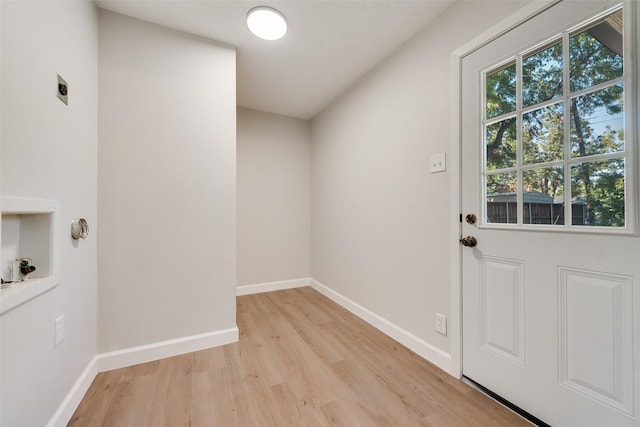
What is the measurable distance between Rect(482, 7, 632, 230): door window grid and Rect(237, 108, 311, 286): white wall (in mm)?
2404

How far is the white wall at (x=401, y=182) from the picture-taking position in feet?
5.32

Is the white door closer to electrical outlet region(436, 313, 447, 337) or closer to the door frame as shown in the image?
the door frame

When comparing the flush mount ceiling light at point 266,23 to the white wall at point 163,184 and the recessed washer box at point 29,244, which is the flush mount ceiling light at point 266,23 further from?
the recessed washer box at point 29,244

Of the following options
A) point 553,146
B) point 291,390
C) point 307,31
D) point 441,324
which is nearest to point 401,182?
point 553,146

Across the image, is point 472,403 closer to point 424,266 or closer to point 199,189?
point 424,266

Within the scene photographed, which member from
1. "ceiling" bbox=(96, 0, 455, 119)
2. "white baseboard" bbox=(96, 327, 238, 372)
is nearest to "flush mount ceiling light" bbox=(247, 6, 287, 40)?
"ceiling" bbox=(96, 0, 455, 119)

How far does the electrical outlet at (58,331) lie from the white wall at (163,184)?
45cm

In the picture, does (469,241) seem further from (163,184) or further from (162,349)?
(162,349)

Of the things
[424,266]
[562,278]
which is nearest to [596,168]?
[562,278]

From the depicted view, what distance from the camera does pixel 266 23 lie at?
169 cm

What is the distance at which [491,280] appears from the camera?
139cm

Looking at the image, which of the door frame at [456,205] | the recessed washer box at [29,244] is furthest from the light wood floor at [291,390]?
the recessed washer box at [29,244]

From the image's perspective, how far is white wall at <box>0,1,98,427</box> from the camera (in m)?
0.88

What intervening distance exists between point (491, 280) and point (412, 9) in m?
1.78
